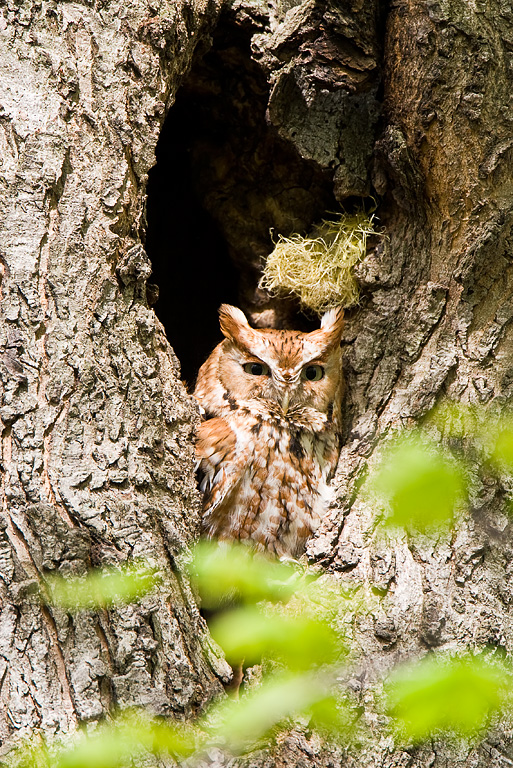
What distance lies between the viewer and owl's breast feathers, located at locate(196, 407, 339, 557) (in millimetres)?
2348

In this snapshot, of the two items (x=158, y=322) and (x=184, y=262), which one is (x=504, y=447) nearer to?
(x=158, y=322)

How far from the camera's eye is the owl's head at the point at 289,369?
2.48 meters

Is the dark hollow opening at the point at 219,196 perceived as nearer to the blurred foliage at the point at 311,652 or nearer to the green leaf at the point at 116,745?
the blurred foliage at the point at 311,652

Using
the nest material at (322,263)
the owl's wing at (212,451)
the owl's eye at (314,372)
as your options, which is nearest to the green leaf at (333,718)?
the owl's wing at (212,451)

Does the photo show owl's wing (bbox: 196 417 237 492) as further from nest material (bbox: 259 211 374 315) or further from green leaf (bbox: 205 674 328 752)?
green leaf (bbox: 205 674 328 752)

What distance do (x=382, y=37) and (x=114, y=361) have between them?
1.46 metres

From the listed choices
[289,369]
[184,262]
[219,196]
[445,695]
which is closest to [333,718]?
[445,695]

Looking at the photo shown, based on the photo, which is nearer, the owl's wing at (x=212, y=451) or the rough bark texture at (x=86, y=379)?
the rough bark texture at (x=86, y=379)

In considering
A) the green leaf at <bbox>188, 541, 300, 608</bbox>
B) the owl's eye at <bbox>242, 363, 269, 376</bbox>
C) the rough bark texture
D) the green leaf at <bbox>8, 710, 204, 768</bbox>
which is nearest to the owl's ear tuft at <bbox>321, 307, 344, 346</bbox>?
the owl's eye at <bbox>242, 363, 269, 376</bbox>

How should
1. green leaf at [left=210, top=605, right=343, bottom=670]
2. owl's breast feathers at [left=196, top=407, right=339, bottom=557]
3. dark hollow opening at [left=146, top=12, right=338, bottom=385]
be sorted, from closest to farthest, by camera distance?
green leaf at [left=210, top=605, right=343, bottom=670] < owl's breast feathers at [left=196, top=407, right=339, bottom=557] < dark hollow opening at [left=146, top=12, right=338, bottom=385]

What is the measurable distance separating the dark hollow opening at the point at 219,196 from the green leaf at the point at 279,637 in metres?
1.45

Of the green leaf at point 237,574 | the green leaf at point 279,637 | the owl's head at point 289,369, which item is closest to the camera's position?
the green leaf at point 279,637

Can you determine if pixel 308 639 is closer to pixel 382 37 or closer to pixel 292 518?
pixel 292 518

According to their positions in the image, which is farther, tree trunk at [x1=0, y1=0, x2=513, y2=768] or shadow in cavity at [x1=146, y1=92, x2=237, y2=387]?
shadow in cavity at [x1=146, y1=92, x2=237, y2=387]
